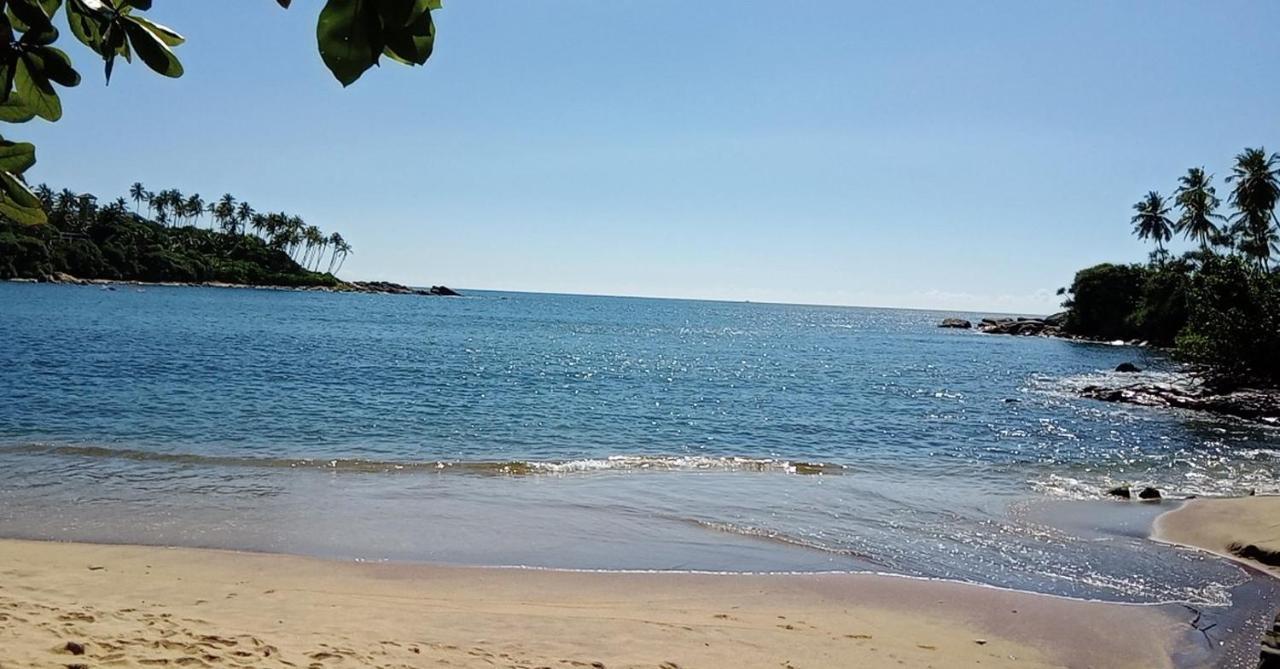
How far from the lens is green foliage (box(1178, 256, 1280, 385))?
3397 centimetres

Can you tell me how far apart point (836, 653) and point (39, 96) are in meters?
7.92

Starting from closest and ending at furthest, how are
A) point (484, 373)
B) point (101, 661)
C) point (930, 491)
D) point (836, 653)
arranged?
point (101, 661) → point (836, 653) → point (930, 491) → point (484, 373)

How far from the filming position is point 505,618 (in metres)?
8.46

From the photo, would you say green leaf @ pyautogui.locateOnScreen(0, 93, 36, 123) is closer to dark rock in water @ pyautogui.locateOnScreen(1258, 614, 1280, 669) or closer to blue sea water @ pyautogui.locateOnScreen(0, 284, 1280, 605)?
dark rock in water @ pyautogui.locateOnScreen(1258, 614, 1280, 669)

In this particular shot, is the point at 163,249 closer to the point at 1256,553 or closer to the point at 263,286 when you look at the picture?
the point at 263,286

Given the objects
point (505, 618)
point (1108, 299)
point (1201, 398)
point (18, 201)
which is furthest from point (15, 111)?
point (1108, 299)

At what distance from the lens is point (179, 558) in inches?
400

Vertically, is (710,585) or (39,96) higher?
(39,96)

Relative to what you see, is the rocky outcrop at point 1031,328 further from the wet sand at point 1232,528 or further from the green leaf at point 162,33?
the green leaf at point 162,33

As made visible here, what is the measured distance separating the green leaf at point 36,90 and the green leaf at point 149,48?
0.55 feet

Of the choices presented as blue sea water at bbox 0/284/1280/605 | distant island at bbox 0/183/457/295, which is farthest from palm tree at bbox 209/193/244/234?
blue sea water at bbox 0/284/1280/605

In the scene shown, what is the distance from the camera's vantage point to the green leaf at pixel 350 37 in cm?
110

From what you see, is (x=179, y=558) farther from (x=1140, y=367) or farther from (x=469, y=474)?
(x=1140, y=367)

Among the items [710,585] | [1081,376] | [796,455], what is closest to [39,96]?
[710,585]
